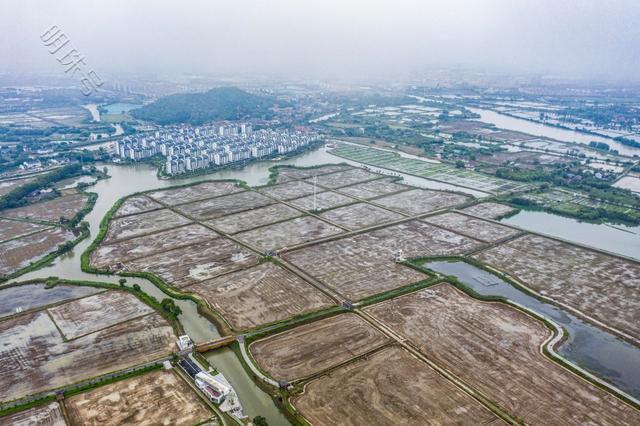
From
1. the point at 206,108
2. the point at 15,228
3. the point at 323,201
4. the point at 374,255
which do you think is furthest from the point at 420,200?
the point at 206,108

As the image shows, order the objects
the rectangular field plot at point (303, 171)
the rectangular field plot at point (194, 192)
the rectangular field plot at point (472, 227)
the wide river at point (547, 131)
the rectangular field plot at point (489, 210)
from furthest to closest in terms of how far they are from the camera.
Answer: the wide river at point (547, 131), the rectangular field plot at point (303, 171), the rectangular field plot at point (194, 192), the rectangular field plot at point (489, 210), the rectangular field plot at point (472, 227)

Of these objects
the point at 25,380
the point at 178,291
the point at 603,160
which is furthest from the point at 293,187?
the point at 603,160

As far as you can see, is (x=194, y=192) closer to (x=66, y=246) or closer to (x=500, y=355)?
(x=66, y=246)

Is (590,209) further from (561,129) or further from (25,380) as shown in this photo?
(561,129)

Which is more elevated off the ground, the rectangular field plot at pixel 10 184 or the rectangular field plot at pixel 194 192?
the rectangular field plot at pixel 194 192

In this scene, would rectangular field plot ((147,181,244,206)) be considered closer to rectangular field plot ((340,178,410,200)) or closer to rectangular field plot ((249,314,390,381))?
rectangular field plot ((340,178,410,200))

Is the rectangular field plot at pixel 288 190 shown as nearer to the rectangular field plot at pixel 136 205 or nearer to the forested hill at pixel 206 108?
the rectangular field plot at pixel 136 205

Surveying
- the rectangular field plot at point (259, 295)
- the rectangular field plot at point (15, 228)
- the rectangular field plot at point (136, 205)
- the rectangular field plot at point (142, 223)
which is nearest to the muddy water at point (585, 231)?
the rectangular field plot at point (259, 295)
